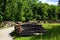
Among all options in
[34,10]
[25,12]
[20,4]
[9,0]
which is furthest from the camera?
[34,10]

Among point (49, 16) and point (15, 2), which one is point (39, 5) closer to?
point (49, 16)

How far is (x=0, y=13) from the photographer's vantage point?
2464 inches

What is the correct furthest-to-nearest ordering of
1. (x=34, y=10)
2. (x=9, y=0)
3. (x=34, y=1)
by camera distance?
(x=34, y=10) → (x=34, y=1) → (x=9, y=0)

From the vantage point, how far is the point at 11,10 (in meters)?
64.2

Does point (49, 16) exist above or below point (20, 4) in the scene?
below

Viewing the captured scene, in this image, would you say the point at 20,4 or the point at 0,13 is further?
the point at 20,4

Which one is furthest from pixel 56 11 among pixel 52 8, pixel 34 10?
pixel 34 10

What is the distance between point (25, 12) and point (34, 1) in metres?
9.30

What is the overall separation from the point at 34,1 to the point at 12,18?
2358 centimetres

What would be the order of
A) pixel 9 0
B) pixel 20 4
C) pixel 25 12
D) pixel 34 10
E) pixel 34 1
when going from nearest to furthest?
pixel 9 0, pixel 20 4, pixel 25 12, pixel 34 1, pixel 34 10

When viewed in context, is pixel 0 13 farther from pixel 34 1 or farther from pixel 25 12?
pixel 34 1

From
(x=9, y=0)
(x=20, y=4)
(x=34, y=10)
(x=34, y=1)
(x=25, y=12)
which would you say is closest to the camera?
(x=9, y=0)

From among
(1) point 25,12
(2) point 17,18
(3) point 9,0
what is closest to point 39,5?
(1) point 25,12

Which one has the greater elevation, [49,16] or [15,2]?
[15,2]
